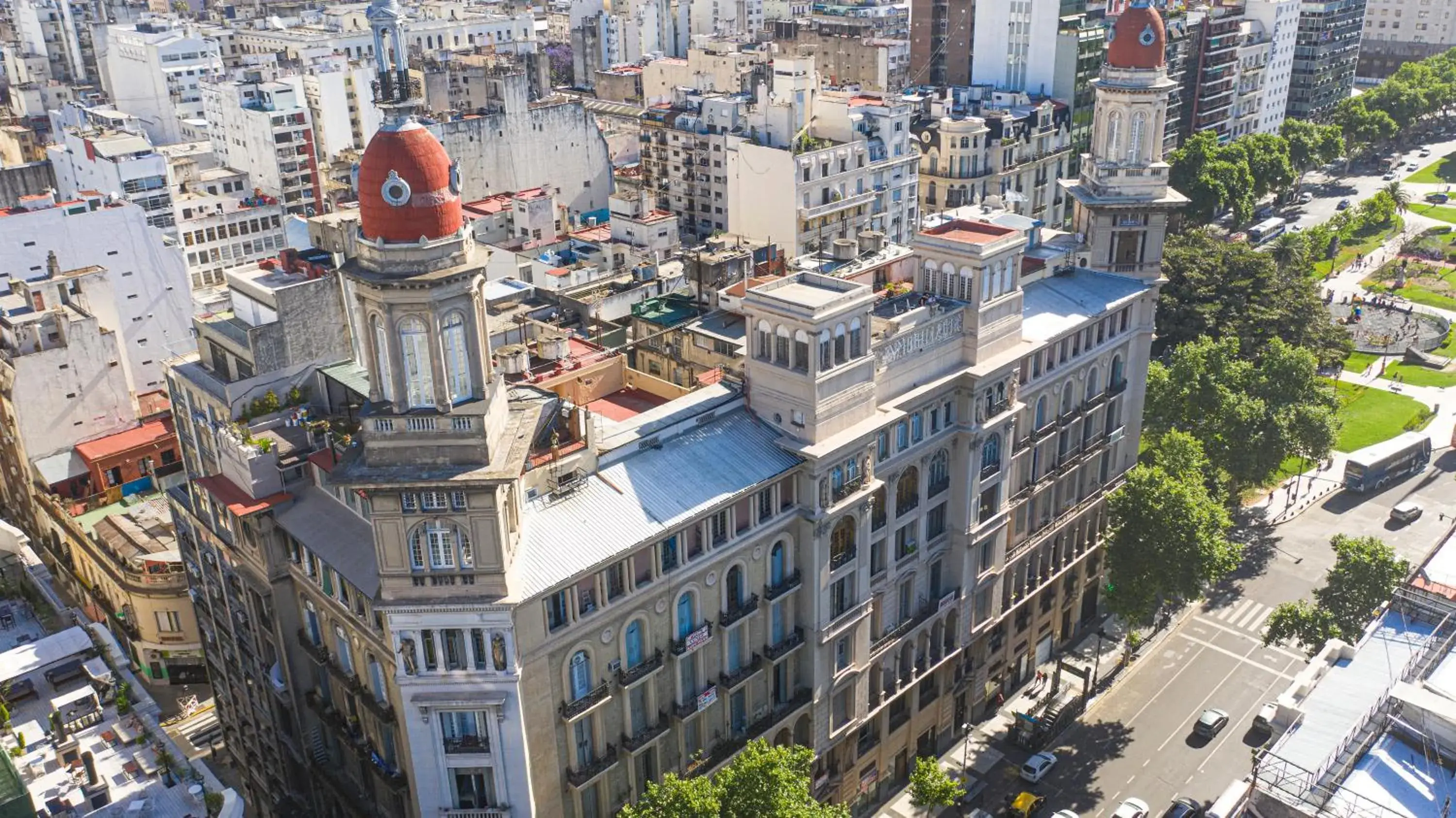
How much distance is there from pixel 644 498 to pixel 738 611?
1060cm

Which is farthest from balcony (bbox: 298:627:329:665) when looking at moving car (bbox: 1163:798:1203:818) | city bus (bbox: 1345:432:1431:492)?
city bus (bbox: 1345:432:1431:492)

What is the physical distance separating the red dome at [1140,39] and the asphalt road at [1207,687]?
163 feet

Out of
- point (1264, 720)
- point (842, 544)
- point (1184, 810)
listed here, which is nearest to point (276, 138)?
point (842, 544)

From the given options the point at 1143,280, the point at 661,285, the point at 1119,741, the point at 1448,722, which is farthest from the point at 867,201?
the point at 1448,722

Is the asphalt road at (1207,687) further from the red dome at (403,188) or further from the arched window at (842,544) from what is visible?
the red dome at (403,188)

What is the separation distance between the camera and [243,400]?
→ 7306 cm

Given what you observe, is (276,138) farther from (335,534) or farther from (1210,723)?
(1210,723)

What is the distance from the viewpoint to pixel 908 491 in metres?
83.1

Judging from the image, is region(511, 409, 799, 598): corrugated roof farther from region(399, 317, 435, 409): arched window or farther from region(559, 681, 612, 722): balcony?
region(399, 317, 435, 409): arched window

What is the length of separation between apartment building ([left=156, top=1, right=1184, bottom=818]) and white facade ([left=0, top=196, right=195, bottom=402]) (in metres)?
61.1

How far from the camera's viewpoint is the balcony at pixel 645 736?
68.9 meters

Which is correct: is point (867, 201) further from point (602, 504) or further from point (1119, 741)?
point (602, 504)

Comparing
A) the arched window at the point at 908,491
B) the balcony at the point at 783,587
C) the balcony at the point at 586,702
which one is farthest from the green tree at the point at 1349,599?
the balcony at the point at 586,702

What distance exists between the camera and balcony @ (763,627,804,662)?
7575cm
